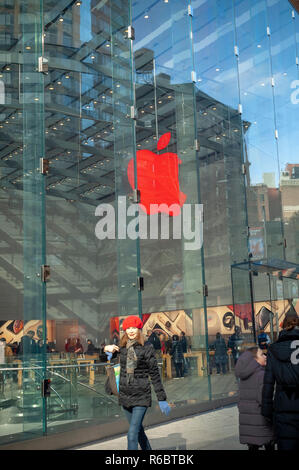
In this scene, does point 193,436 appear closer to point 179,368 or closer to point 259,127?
point 179,368

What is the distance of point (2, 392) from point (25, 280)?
4.18ft

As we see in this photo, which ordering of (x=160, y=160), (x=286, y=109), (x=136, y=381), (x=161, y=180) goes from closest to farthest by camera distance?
(x=136, y=381) → (x=161, y=180) → (x=160, y=160) → (x=286, y=109)

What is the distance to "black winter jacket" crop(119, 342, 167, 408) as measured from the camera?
455 centimetres

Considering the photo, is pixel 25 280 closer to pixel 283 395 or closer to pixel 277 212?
pixel 283 395

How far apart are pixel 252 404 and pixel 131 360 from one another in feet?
3.35

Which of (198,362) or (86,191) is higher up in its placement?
(86,191)

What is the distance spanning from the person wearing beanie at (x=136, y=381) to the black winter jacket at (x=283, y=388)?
0.97 m

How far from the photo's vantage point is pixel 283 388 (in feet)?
12.4

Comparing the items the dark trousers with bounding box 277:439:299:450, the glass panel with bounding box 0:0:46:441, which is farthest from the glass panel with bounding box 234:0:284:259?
the dark trousers with bounding box 277:439:299:450

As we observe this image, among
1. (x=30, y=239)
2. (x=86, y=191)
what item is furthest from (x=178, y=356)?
(x=86, y=191)

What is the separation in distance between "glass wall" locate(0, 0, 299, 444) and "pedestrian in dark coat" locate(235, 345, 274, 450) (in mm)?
2368

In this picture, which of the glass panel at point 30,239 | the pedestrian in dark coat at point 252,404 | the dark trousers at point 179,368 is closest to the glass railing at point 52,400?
the glass panel at point 30,239

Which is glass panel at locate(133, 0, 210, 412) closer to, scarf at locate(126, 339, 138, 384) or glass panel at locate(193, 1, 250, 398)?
glass panel at locate(193, 1, 250, 398)

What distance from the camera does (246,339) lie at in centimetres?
1122
